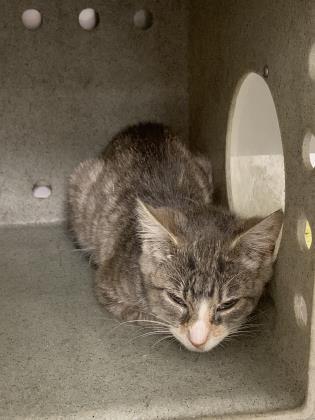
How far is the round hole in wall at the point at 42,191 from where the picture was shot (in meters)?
2.09

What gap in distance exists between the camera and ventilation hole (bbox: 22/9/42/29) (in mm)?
1930

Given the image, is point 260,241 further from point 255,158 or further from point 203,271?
point 255,158

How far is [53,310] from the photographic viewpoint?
1.58 meters

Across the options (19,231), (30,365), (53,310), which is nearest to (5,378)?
(30,365)

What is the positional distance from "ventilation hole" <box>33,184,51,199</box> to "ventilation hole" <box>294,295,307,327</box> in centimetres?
108

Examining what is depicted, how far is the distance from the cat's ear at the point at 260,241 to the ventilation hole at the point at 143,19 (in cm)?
98

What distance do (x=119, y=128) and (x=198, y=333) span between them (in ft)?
3.32

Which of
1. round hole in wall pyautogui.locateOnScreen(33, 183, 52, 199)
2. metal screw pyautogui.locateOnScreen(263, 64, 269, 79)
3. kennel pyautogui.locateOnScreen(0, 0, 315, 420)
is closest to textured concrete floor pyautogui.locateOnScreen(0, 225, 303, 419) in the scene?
kennel pyautogui.locateOnScreen(0, 0, 315, 420)

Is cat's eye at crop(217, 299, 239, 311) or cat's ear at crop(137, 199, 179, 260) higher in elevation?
cat's ear at crop(137, 199, 179, 260)

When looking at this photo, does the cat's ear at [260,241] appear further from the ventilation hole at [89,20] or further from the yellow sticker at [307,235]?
the ventilation hole at [89,20]

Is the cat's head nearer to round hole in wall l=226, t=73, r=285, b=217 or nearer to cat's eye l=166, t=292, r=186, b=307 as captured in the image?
cat's eye l=166, t=292, r=186, b=307

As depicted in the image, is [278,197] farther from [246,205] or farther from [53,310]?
[53,310]

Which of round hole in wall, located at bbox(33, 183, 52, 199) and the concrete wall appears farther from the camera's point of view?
round hole in wall, located at bbox(33, 183, 52, 199)

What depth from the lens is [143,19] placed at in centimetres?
202
